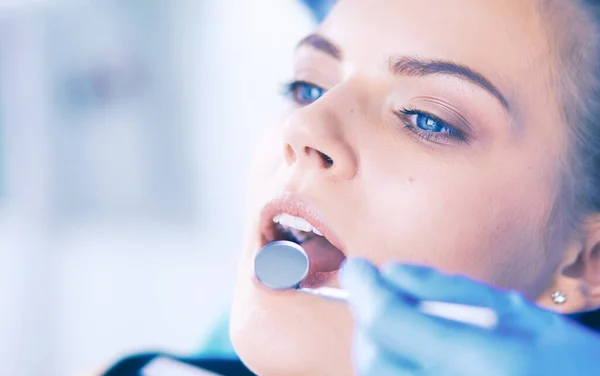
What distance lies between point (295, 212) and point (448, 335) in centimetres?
26

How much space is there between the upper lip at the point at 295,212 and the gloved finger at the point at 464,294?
Result: 14 centimetres

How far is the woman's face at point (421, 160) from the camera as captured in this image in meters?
0.71

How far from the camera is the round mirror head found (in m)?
0.72

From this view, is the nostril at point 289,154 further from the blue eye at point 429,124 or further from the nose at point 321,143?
the blue eye at point 429,124

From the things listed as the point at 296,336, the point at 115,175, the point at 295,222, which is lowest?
the point at 115,175

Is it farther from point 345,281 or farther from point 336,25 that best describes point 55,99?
point 345,281

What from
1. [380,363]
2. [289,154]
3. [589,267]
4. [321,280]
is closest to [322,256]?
[321,280]

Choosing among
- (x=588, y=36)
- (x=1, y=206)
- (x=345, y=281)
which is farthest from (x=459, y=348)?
(x=1, y=206)

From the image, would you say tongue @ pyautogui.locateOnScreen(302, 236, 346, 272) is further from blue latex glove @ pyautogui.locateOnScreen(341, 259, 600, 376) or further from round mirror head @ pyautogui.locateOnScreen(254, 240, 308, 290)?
blue latex glove @ pyautogui.locateOnScreen(341, 259, 600, 376)

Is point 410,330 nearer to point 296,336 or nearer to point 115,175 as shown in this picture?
point 296,336

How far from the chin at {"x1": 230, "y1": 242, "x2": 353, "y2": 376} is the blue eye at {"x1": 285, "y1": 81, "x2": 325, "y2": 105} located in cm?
37

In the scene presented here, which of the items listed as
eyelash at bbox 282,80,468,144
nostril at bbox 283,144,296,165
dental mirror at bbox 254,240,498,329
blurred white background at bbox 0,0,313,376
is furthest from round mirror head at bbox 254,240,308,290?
blurred white background at bbox 0,0,313,376

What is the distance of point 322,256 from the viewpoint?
2.63 ft

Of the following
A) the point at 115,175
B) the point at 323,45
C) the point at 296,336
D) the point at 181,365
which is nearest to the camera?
the point at 296,336
